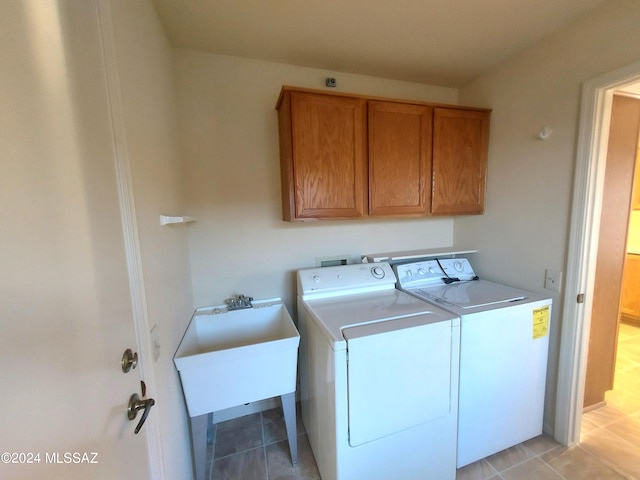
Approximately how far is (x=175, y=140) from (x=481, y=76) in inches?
90.4

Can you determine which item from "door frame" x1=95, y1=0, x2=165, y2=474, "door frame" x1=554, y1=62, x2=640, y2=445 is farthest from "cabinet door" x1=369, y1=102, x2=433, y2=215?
"door frame" x1=95, y1=0, x2=165, y2=474

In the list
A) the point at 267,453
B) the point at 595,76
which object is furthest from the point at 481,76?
the point at 267,453

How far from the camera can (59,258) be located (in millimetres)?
507

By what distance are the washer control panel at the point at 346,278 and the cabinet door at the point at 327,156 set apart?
41 centimetres

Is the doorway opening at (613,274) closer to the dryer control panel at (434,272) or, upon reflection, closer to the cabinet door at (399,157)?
the dryer control panel at (434,272)

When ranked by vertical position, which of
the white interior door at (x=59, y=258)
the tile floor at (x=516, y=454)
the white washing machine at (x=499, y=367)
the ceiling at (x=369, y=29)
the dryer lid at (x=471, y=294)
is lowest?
the tile floor at (x=516, y=454)

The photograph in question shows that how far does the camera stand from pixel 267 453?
5.32ft

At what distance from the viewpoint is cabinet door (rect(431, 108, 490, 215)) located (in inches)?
71.9

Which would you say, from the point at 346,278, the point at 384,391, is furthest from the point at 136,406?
the point at 346,278

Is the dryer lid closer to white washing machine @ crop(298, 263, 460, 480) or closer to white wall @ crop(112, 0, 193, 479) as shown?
white washing machine @ crop(298, 263, 460, 480)

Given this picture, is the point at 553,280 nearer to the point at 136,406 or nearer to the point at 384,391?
the point at 384,391

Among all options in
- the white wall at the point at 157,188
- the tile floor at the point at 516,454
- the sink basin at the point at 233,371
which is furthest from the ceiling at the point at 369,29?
the tile floor at the point at 516,454

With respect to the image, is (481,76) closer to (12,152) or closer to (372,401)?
(372,401)

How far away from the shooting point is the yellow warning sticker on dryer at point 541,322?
152 cm
